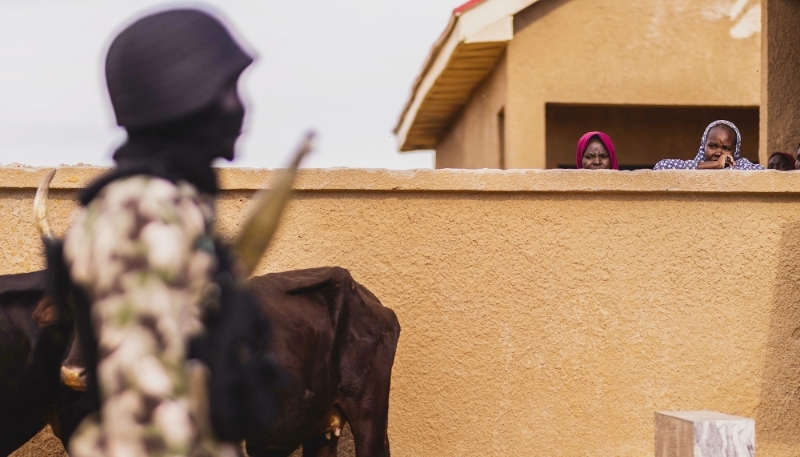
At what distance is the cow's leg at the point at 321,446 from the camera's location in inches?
183

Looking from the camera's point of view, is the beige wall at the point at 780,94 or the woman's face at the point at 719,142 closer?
the woman's face at the point at 719,142

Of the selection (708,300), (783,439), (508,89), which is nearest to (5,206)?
(708,300)

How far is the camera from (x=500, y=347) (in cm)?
551

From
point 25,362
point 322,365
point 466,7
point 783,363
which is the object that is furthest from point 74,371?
point 466,7

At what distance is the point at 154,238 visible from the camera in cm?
143

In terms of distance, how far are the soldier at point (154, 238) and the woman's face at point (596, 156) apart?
17.5 ft

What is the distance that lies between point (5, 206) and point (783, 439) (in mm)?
3933

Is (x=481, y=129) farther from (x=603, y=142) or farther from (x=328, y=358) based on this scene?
(x=328, y=358)

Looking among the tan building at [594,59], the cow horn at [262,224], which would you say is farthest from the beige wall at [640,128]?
the cow horn at [262,224]

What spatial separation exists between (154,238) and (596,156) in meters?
5.58

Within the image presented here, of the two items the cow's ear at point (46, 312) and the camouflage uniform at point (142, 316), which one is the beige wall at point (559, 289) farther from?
the camouflage uniform at point (142, 316)

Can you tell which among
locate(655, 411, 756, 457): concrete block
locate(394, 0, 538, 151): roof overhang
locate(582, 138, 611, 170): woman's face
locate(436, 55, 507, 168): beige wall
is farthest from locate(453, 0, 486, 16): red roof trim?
locate(655, 411, 756, 457): concrete block

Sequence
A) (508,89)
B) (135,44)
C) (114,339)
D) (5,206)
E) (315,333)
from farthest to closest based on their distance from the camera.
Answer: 1. (508,89)
2. (5,206)
3. (315,333)
4. (135,44)
5. (114,339)

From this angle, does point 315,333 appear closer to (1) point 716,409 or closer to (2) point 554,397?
(2) point 554,397
